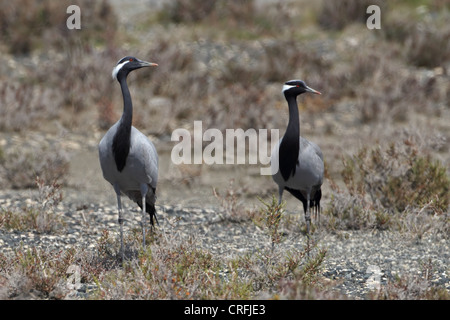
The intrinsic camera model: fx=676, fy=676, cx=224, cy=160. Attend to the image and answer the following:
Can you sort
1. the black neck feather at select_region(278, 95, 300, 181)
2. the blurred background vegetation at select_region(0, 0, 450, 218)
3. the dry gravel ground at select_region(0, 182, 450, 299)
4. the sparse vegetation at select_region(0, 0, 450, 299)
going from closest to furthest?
the sparse vegetation at select_region(0, 0, 450, 299) → the dry gravel ground at select_region(0, 182, 450, 299) → the black neck feather at select_region(278, 95, 300, 181) → the blurred background vegetation at select_region(0, 0, 450, 218)

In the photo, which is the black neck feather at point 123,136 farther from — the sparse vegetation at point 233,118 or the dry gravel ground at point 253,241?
the sparse vegetation at point 233,118

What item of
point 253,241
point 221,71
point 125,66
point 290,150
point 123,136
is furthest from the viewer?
point 221,71

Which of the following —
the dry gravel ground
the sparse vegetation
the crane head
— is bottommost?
the dry gravel ground

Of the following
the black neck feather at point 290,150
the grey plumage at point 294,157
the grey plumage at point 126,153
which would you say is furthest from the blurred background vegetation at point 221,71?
the grey plumage at point 126,153

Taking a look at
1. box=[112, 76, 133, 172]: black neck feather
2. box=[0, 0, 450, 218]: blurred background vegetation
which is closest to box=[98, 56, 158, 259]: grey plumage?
box=[112, 76, 133, 172]: black neck feather

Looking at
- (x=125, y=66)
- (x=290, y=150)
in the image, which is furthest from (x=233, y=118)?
(x=125, y=66)

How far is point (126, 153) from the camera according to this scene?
5.69 metres

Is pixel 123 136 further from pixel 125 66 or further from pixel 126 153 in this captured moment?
pixel 125 66

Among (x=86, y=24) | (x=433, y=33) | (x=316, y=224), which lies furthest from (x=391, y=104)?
(x=86, y=24)

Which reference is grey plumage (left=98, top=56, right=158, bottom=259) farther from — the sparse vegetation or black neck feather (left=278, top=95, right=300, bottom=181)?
black neck feather (left=278, top=95, right=300, bottom=181)

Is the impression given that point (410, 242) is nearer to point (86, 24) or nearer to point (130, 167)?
point (130, 167)

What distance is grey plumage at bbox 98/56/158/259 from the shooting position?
222 inches

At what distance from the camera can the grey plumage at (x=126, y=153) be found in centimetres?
565

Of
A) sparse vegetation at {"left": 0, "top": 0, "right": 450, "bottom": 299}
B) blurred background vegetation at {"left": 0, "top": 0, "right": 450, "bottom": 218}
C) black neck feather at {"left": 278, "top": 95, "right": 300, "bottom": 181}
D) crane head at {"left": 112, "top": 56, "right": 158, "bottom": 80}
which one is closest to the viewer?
sparse vegetation at {"left": 0, "top": 0, "right": 450, "bottom": 299}
